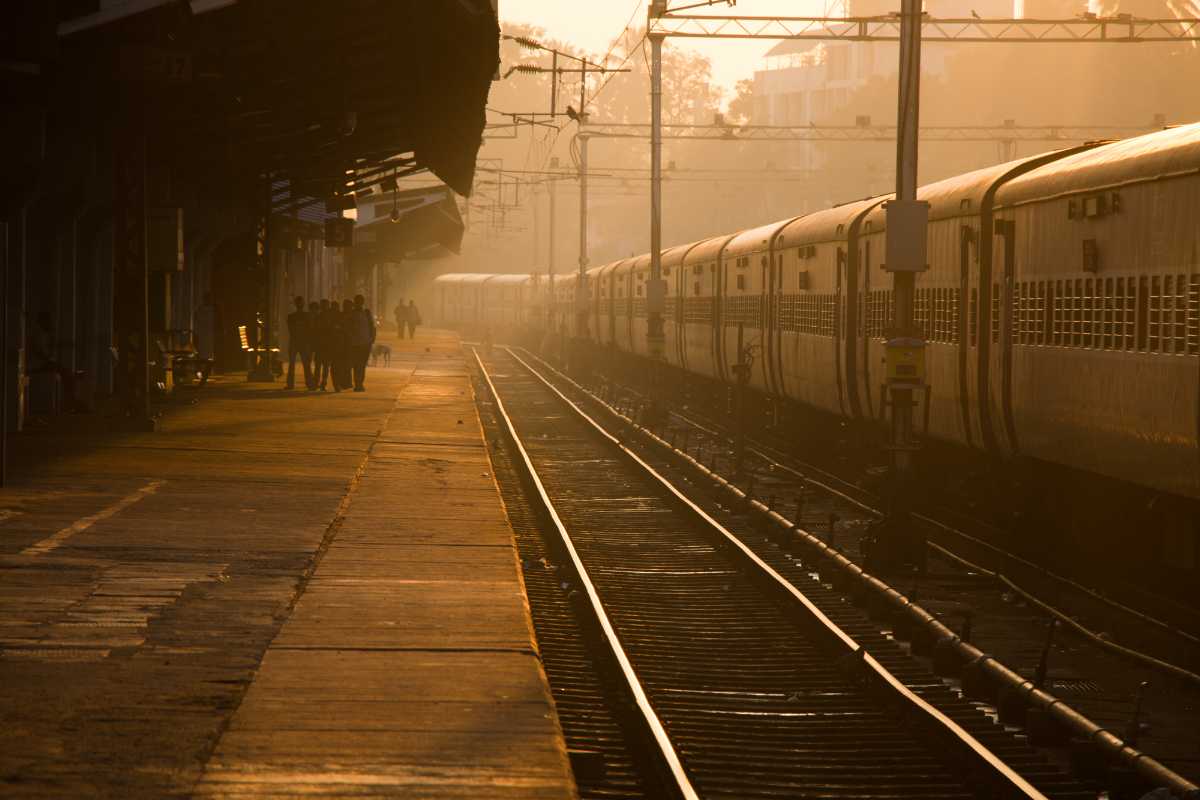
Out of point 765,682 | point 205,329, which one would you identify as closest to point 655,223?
point 205,329

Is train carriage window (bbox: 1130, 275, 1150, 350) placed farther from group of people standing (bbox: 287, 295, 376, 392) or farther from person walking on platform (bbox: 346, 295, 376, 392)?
group of people standing (bbox: 287, 295, 376, 392)

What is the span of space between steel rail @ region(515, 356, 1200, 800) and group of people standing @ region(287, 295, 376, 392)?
58.8 ft

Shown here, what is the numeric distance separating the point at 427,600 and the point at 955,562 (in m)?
4.67

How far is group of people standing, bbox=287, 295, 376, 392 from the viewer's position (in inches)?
1281

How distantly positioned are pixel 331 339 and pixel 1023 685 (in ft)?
83.0

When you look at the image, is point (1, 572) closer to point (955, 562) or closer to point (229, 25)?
point (955, 562)

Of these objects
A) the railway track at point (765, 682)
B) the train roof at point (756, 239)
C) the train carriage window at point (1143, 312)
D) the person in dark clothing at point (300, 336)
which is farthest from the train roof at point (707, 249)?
the train carriage window at point (1143, 312)

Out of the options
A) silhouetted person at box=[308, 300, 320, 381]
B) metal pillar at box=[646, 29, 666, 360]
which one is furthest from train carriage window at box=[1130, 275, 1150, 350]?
silhouetted person at box=[308, 300, 320, 381]

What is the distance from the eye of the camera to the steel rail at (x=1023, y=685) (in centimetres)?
723

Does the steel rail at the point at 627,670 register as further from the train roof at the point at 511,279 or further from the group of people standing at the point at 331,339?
the train roof at the point at 511,279

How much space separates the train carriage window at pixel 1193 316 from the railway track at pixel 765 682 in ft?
7.63

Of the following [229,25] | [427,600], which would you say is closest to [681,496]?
[229,25]

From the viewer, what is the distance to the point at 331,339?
108 feet

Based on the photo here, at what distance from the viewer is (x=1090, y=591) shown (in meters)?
12.2
